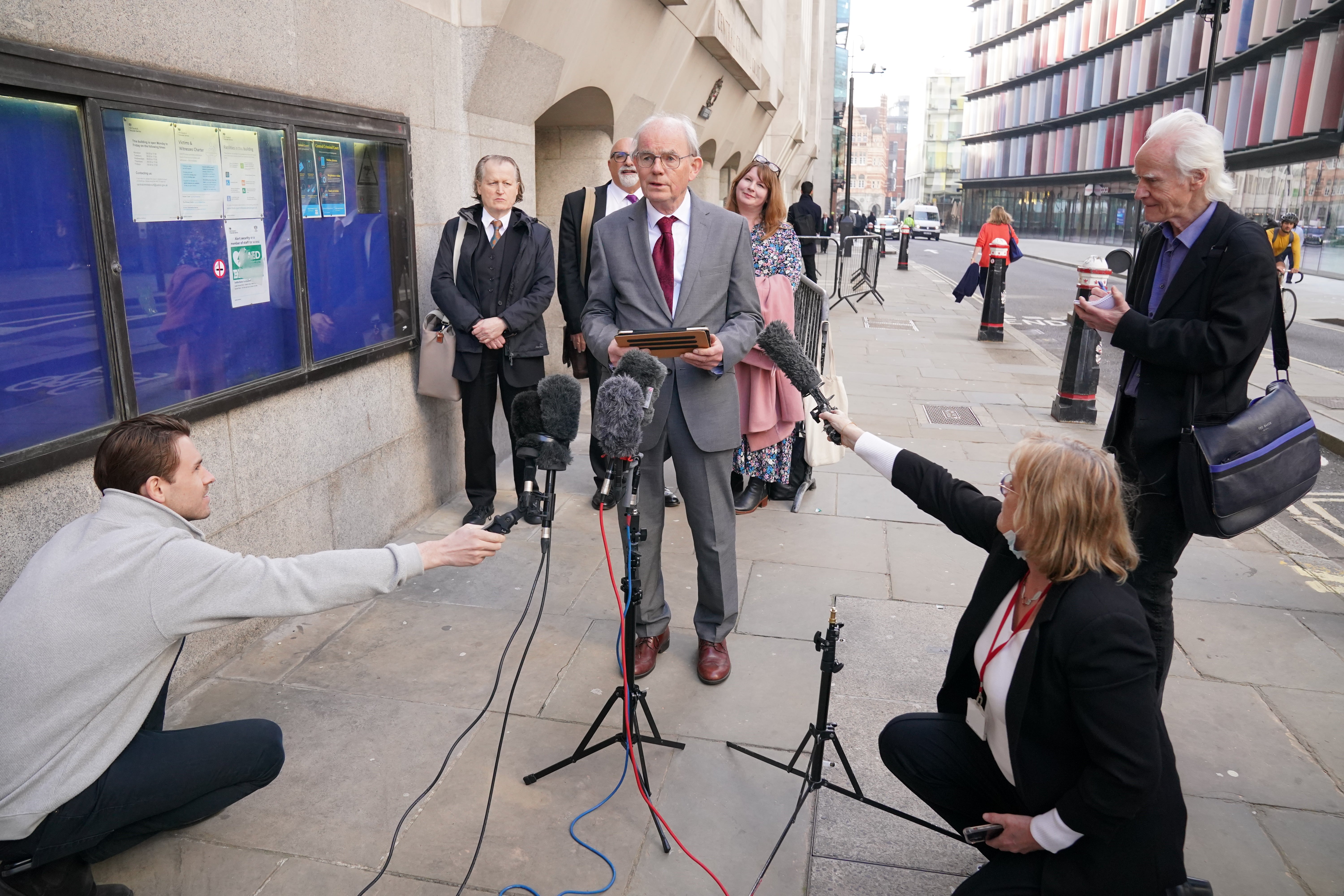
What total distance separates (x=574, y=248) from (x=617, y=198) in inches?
16.9

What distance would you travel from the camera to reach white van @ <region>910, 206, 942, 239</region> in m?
71.2

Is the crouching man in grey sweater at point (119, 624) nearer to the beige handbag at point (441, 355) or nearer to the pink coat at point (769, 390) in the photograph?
the beige handbag at point (441, 355)

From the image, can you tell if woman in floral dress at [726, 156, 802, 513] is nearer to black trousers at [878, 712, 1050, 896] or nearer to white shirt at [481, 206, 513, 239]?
white shirt at [481, 206, 513, 239]

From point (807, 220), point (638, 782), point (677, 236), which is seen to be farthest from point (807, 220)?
point (638, 782)

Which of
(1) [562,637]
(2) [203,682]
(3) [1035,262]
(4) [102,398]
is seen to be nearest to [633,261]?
(1) [562,637]


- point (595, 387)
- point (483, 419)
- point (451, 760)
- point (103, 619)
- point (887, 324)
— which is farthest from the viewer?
point (887, 324)

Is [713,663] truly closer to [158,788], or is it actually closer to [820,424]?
[158,788]

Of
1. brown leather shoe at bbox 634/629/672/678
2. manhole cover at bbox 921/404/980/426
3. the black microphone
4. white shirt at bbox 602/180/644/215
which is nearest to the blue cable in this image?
brown leather shoe at bbox 634/629/672/678

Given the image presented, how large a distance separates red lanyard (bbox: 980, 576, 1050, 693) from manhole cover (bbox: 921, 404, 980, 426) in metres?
6.56

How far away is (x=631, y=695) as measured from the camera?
3254mm

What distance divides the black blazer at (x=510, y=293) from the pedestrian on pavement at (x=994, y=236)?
389 inches

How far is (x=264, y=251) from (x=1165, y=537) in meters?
3.98

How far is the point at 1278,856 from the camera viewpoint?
3.04m

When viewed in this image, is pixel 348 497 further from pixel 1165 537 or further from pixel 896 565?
pixel 1165 537
